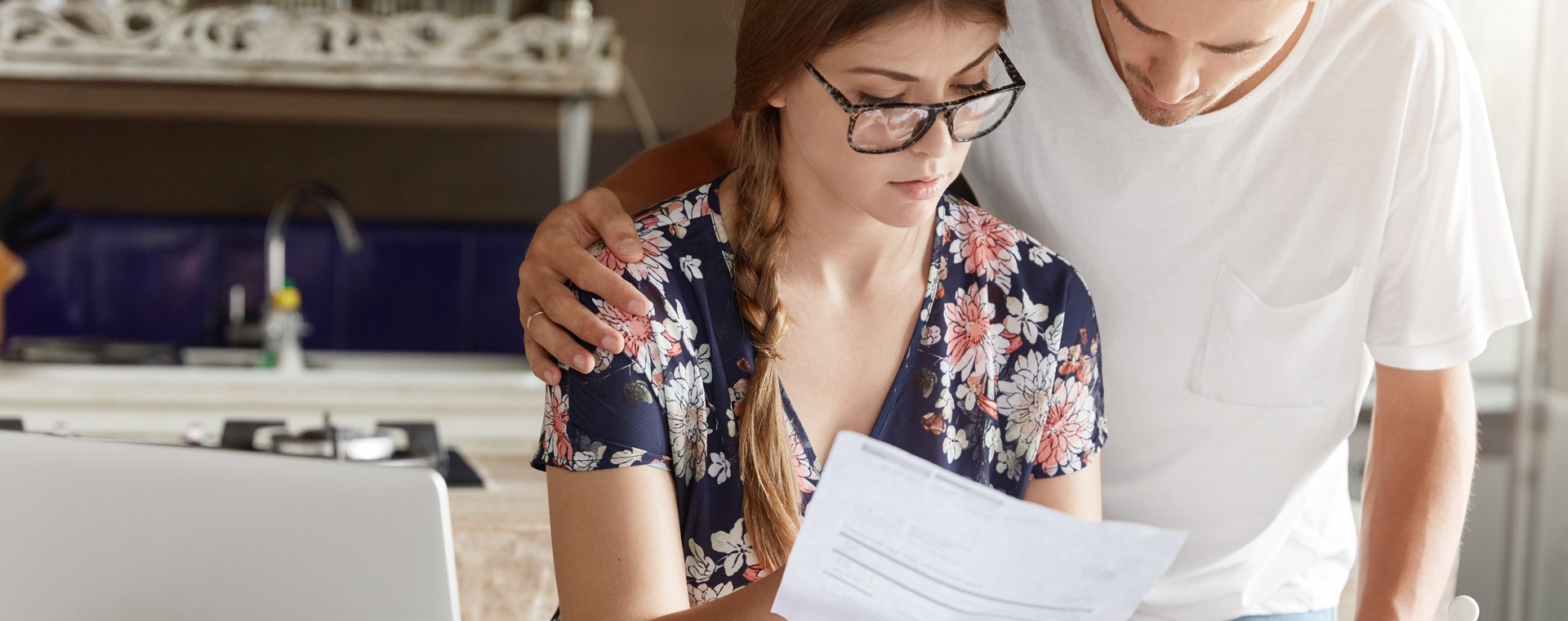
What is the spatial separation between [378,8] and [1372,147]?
330 cm

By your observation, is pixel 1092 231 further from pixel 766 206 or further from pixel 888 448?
pixel 888 448

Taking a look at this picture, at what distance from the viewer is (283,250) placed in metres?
4.25

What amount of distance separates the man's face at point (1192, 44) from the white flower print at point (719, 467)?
1.77 feet

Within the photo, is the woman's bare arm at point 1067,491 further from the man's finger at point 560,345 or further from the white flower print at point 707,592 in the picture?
the man's finger at point 560,345

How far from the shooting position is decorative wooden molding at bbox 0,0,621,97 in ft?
12.4

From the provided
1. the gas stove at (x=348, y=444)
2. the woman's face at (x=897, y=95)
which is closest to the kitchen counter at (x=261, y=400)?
the gas stove at (x=348, y=444)

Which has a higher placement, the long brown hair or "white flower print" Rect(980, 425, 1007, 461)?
the long brown hair

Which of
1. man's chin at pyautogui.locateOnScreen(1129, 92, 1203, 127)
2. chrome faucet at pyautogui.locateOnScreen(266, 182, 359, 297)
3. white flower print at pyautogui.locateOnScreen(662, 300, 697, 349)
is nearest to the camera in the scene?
white flower print at pyautogui.locateOnScreen(662, 300, 697, 349)

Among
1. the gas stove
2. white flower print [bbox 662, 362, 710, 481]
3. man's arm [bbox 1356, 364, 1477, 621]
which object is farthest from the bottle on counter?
man's arm [bbox 1356, 364, 1477, 621]

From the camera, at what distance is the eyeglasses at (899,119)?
1191 millimetres

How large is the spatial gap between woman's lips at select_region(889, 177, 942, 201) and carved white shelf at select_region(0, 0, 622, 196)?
282 centimetres

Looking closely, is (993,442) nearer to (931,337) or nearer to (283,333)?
(931,337)

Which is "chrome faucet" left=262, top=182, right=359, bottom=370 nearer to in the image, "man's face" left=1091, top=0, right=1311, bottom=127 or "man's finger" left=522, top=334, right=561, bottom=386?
"man's finger" left=522, top=334, right=561, bottom=386

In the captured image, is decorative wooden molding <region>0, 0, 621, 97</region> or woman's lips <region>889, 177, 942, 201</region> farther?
decorative wooden molding <region>0, 0, 621, 97</region>
